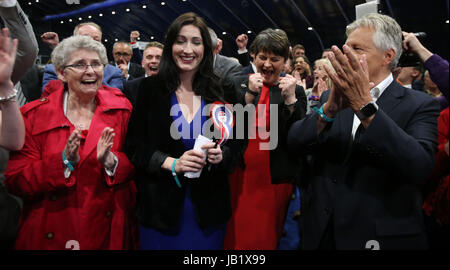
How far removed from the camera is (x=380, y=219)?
1.22m

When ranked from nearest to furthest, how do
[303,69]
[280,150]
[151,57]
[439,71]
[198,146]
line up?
1. [439,71]
2. [198,146]
3. [280,150]
4. [151,57]
5. [303,69]

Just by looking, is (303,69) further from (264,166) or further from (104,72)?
(104,72)

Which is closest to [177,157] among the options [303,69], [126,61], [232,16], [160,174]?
[160,174]

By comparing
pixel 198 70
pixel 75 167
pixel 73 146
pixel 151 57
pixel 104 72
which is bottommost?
pixel 75 167

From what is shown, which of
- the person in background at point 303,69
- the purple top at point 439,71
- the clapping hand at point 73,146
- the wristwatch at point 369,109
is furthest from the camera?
the person in background at point 303,69

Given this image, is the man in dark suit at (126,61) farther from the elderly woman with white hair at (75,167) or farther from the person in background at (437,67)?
the person in background at (437,67)

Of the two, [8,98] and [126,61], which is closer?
[8,98]

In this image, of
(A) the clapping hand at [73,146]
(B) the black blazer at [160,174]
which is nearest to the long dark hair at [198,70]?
(B) the black blazer at [160,174]

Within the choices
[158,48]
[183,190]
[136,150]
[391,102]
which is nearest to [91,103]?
[136,150]

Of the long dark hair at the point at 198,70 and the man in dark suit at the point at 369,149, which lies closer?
the man in dark suit at the point at 369,149

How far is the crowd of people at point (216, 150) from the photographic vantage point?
1208 mm

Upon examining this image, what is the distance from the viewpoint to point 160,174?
151 centimetres

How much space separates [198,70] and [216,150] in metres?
0.58
